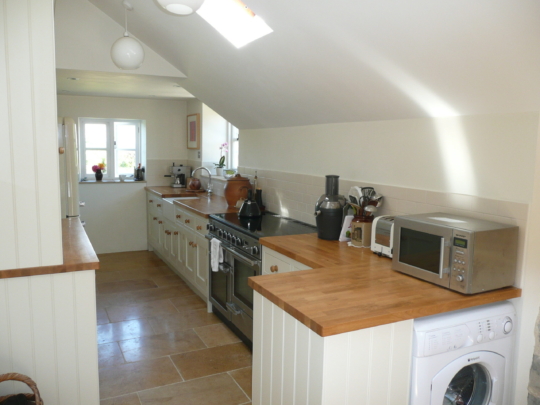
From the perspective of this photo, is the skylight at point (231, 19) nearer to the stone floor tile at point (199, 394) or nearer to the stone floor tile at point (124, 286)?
the stone floor tile at point (199, 394)

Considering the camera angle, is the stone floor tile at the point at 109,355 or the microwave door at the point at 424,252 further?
the stone floor tile at the point at 109,355

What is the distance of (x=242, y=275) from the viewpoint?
11.5 feet

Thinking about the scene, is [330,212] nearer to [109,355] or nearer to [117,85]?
[109,355]

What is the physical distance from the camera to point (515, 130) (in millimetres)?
2145

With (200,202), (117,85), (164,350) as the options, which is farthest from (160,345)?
(117,85)

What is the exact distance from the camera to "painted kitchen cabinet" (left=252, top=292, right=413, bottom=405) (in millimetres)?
1720

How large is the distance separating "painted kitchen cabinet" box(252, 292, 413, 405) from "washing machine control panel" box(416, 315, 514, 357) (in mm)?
62

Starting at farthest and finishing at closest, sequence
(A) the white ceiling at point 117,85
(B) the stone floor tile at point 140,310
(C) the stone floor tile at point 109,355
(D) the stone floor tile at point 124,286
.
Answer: (D) the stone floor tile at point 124,286
(A) the white ceiling at point 117,85
(B) the stone floor tile at point 140,310
(C) the stone floor tile at point 109,355

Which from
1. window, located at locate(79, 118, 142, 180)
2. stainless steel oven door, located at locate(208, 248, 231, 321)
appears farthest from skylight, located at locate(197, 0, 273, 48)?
window, located at locate(79, 118, 142, 180)

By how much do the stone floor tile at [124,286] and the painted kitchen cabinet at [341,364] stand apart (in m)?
3.29

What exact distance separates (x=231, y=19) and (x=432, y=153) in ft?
5.28

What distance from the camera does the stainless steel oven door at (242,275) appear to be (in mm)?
3325

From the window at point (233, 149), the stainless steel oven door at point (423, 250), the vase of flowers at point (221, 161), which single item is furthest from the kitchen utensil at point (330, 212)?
the window at point (233, 149)

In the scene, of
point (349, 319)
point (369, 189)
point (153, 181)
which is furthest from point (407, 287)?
point (153, 181)
